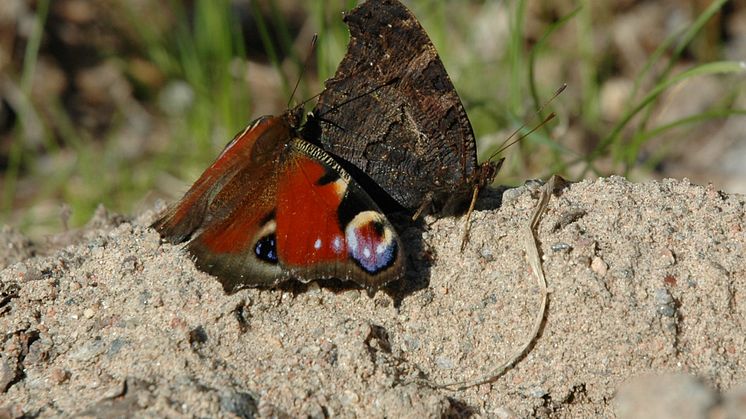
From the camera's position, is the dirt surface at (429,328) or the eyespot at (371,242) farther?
the eyespot at (371,242)

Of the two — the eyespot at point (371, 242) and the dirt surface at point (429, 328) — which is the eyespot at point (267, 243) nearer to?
the dirt surface at point (429, 328)

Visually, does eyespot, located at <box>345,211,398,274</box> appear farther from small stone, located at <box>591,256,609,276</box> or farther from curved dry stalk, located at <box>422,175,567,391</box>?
small stone, located at <box>591,256,609,276</box>

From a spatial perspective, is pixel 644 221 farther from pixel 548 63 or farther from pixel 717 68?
pixel 548 63

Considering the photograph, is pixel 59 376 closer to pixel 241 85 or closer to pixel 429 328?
pixel 429 328

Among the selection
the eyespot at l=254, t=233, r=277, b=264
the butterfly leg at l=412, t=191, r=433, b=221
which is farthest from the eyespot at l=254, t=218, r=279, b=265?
the butterfly leg at l=412, t=191, r=433, b=221

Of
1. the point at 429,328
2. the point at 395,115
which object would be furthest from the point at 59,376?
the point at 395,115

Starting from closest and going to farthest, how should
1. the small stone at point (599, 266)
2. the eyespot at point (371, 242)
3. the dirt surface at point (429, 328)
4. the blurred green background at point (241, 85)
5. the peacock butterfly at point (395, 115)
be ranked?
the dirt surface at point (429, 328) < the eyespot at point (371, 242) < the small stone at point (599, 266) < the peacock butterfly at point (395, 115) < the blurred green background at point (241, 85)

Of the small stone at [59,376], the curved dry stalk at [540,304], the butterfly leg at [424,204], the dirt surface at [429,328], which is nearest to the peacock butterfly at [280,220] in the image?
the dirt surface at [429,328]

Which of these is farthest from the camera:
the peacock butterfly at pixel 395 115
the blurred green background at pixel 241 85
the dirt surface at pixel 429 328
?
the blurred green background at pixel 241 85
